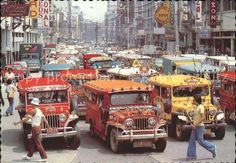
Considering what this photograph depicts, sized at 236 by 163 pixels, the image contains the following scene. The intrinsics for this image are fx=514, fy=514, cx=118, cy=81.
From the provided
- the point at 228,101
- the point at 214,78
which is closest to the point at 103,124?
the point at 228,101

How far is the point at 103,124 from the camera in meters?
15.5

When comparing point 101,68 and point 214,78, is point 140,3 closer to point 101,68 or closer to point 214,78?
point 101,68

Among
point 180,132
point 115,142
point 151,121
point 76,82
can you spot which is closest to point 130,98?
point 151,121

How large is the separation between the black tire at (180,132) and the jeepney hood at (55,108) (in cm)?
364

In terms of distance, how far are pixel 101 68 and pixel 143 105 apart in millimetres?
23014

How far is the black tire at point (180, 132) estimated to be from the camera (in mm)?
16136

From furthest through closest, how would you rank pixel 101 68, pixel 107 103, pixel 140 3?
pixel 140 3 < pixel 101 68 < pixel 107 103

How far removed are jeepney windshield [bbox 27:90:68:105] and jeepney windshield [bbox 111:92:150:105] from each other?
169cm

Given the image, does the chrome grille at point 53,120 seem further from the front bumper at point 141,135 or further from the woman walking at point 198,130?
the woman walking at point 198,130

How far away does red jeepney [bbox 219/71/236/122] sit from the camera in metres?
19.0

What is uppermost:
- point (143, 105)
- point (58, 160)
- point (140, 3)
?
point (140, 3)

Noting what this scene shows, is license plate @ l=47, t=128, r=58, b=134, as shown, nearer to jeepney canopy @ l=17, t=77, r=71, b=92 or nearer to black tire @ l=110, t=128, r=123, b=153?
black tire @ l=110, t=128, r=123, b=153

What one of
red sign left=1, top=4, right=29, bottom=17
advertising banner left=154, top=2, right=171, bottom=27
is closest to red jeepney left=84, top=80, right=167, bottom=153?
red sign left=1, top=4, right=29, bottom=17

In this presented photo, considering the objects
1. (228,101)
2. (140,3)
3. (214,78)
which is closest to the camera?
(228,101)
